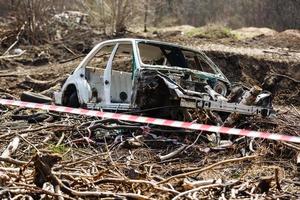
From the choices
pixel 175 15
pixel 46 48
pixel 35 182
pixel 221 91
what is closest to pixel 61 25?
pixel 46 48

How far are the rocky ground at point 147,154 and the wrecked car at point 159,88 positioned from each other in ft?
1.06

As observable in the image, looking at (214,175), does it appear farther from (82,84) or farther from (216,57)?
(216,57)

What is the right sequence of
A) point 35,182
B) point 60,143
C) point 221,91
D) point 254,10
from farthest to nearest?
point 254,10 → point 221,91 → point 60,143 → point 35,182

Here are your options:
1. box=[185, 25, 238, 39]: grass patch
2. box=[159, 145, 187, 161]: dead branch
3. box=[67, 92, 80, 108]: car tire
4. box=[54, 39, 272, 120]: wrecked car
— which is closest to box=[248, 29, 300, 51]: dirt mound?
box=[185, 25, 238, 39]: grass patch

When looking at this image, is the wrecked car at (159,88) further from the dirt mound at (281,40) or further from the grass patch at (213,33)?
the grass patch at (213,33)

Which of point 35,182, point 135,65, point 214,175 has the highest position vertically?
point 135,65

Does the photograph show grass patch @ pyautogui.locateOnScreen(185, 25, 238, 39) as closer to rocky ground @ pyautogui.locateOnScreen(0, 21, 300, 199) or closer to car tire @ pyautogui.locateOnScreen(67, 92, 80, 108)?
rocky ground @ pyautogui.locateOnScreen(0, 21, 300, 199)

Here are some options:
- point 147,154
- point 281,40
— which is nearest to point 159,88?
point 147,154

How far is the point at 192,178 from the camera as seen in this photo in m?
6.11

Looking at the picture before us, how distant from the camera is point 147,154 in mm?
7359

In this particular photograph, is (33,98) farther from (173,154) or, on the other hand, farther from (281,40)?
(281,40)

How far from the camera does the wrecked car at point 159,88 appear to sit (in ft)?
26.5

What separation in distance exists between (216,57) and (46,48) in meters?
6.51

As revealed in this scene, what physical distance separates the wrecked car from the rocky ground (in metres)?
0.32
